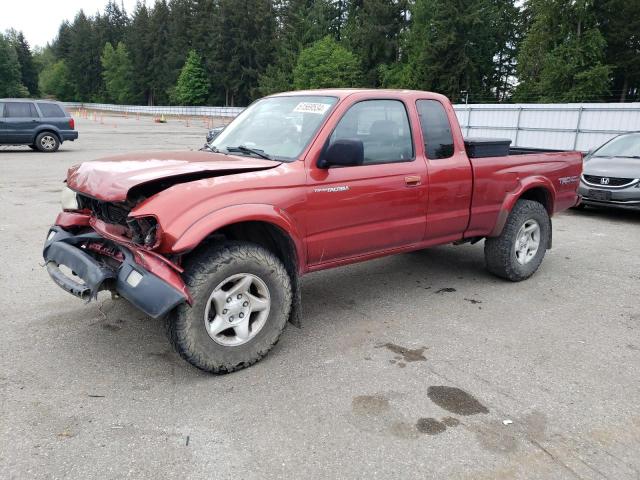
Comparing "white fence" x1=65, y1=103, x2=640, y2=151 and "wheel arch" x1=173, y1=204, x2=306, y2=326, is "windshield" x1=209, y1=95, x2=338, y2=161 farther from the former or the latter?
"white fence" x1=65, y1=103, x2=640, y2=151

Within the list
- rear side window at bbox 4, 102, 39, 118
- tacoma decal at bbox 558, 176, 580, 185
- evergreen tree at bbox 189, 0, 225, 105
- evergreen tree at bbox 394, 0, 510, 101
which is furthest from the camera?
evergreen tree at bbox 189, 0, 225, 105

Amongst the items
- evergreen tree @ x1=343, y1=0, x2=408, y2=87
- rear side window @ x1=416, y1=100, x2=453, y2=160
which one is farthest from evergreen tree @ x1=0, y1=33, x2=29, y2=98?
rear side window @ x1=416, y1=100, x2=453, y2=160

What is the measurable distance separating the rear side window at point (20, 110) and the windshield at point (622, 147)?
16506 millimetres

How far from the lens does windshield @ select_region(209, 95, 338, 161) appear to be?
4.10 metres

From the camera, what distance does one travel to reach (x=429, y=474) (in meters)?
2.61

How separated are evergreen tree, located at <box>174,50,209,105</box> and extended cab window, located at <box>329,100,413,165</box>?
82714 mm

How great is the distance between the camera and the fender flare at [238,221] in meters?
3.19

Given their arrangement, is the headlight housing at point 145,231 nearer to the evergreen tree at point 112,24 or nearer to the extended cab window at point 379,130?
the extended cab window at point 379,130

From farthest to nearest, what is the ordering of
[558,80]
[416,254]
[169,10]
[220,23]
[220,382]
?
[169,10] → [220,23] → [558,80] → [416,254] → [220,382]

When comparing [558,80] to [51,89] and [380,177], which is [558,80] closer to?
[380,177]

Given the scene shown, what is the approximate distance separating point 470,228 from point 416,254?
1.57 metres

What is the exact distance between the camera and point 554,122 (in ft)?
62.2

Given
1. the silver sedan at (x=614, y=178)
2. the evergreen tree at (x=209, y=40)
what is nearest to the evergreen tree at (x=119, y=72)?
the evergreen tree at (x=209, y=40)

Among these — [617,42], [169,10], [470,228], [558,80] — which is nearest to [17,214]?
[470,228]
